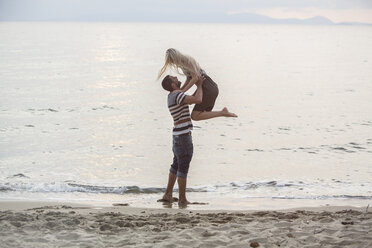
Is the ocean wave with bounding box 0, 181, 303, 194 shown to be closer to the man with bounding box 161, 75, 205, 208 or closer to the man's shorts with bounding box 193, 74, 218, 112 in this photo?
the man with bounding box 161, 75, 205, 208

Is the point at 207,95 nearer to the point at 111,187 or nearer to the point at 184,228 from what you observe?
the point at 184,228

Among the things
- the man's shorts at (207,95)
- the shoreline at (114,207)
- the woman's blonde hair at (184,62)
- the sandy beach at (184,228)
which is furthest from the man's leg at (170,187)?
the woman's blonde hair at (184,62)

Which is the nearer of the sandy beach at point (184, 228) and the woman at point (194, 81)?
Result: the sandy beach at point (184, 228)

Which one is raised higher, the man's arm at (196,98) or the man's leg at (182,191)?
the man's arm at (196,98)

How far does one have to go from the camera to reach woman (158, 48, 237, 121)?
7.21m

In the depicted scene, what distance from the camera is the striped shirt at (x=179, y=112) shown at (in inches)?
289

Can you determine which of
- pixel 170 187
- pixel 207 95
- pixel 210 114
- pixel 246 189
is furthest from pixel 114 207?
pixel 246 189

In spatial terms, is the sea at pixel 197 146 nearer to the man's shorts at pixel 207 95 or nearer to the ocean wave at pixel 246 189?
the ocean wave at pixel 246 189

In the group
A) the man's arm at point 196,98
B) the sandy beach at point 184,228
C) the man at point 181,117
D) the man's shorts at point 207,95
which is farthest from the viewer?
the man's shorts at point 207,95

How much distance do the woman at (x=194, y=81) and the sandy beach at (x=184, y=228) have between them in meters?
1.27

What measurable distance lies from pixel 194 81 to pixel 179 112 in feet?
1.53

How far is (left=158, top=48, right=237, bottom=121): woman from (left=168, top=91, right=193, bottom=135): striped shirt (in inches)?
4.4

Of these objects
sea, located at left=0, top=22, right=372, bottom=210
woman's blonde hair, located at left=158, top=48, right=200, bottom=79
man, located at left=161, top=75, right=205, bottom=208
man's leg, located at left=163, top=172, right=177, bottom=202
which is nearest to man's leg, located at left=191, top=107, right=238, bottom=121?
man, located at left=161, top=75, right=205, bottom=208

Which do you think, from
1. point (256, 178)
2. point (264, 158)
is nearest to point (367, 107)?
point (264, 158)
